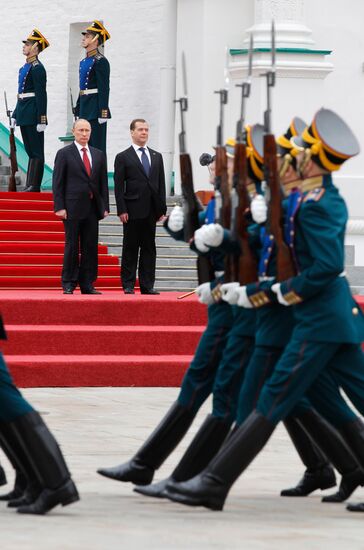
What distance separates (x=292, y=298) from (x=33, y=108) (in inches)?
494

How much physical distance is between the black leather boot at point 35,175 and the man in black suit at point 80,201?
416 cm

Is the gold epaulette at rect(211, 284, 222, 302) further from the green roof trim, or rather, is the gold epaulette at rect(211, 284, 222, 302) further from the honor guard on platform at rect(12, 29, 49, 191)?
the honor guard on platform at rect(12, 29, 49, 191)

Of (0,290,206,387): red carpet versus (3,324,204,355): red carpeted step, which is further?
(3,324,204,355): red carpeted step

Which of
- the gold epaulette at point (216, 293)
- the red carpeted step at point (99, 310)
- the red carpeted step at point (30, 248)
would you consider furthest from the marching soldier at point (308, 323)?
the red carpeted step at point (30, 248)

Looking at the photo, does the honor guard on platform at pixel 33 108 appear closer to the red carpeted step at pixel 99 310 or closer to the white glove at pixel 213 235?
the red carpeted step at pixel 99 310

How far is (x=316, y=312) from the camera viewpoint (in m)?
7.16

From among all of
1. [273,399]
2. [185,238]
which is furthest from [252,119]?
[273,399]

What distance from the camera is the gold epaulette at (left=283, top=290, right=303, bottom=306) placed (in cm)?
710

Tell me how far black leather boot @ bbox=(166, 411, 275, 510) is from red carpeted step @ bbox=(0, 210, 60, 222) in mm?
11008

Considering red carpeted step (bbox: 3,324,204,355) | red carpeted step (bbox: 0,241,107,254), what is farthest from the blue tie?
red carpeted step (bbox: 0,241,107,254)

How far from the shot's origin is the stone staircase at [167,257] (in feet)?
56.0

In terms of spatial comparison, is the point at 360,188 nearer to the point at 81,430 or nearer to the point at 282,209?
the point at 81,430

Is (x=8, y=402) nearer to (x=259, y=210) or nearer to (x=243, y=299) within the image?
(x=243, y=299)

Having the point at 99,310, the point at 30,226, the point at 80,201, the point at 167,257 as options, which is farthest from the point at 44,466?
the point at 30,226
